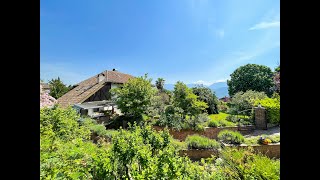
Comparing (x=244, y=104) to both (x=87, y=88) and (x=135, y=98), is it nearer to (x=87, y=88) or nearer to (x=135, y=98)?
(x=135, y=98)

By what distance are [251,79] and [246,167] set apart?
21.5 metres

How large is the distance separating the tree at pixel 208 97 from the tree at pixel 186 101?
3.45 meters

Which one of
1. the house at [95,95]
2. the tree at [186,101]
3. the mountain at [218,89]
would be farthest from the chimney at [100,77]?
the mountain at [218,89]

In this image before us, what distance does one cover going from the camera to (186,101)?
1115cm

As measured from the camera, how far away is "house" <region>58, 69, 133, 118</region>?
13.2 m

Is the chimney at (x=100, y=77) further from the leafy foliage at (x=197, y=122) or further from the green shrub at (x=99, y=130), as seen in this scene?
the leafy foliage at (x=197, y=122)

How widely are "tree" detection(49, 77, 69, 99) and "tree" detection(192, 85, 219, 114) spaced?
10.1 metres

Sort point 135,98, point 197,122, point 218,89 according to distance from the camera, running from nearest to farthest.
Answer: point 197,122, point 135,98, point 218,89

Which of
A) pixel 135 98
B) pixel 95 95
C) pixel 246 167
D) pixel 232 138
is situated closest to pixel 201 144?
pixel 232 138

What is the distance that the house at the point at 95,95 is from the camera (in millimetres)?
13247
